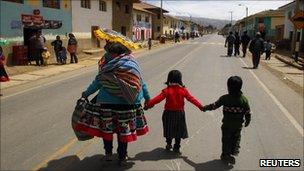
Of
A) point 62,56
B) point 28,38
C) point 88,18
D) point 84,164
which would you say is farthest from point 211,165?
point 88,18

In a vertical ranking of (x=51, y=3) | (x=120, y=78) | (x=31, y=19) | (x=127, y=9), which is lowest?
(x=120, y=78)

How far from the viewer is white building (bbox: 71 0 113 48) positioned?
31.5 metres

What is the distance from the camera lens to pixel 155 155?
6.60 meters

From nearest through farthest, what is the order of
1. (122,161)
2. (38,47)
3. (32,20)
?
(122,161)
(38,47)
(32,20)

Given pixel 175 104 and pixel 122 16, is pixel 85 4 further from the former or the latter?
pixel 175 104

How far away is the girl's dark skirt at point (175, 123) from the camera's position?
6.15m

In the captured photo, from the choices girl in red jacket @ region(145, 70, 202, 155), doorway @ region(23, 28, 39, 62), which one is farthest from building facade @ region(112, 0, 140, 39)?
girl in red jacket @ region(145, 70, 202, 155)

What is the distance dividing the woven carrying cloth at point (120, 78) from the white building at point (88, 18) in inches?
1009

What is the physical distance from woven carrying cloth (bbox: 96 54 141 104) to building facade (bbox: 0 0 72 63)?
16840mm

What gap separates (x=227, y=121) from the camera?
5895mm

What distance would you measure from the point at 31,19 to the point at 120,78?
65.0 feet

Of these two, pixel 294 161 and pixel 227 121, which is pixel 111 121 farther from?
pixel 294 161

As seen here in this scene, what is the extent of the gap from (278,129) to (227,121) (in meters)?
3.04

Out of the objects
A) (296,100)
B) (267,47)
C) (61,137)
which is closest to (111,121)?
(61,137)
